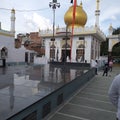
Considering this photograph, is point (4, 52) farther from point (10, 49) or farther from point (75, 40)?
point (75, 40)

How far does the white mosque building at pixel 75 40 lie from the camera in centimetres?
3297

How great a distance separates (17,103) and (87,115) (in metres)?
2.72

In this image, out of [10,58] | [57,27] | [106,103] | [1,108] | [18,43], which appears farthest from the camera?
[18,43]

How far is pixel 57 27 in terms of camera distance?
35.9 m

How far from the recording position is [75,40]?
34406 millimetres

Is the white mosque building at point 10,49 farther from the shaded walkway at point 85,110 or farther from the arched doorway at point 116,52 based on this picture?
the shaded walkway at point 85,110

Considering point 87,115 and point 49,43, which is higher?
point 49,43

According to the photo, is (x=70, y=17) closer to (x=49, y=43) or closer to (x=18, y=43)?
(x=49, y=43)

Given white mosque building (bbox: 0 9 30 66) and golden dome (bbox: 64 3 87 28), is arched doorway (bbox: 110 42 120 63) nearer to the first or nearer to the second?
golden dome (bbox: 64 3 87 28)

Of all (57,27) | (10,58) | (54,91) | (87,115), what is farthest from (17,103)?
(57,27)

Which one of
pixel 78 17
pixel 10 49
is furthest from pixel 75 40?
pixel 10 49

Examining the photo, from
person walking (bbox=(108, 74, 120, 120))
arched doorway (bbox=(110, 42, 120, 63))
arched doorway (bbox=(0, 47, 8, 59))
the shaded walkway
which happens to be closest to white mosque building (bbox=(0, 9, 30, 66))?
arched doorway (bbox=(0, 47, 8, 59))

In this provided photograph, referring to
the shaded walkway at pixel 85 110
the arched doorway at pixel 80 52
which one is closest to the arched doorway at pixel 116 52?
the arched doorway at pixel 80 52

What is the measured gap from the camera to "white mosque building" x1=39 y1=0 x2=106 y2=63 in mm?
32969
